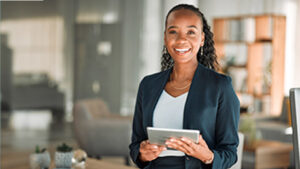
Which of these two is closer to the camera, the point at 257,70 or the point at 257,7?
the point at 257,70

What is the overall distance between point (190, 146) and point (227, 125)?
19 centimetres

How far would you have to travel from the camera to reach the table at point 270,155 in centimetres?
429

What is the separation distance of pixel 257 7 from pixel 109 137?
5035 mm

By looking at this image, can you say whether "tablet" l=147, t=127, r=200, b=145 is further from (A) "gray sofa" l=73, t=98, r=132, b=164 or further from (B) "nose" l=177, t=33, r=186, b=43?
(A) "gray sofa" l=73, t=98, r=132, b=164

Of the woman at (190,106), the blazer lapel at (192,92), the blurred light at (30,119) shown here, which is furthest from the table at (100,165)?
the blurred light at (30,119)

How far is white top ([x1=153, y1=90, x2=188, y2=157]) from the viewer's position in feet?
5.34

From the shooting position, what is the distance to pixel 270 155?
436 centimetres

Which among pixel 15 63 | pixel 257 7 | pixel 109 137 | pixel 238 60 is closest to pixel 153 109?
pixel 109 137

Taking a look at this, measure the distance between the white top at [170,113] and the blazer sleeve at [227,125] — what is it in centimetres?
14

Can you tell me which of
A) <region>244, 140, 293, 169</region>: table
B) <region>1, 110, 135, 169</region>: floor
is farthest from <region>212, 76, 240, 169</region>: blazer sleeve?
<region>1, 110, 135, 169</region>: floor

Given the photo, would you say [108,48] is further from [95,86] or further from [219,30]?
[219,30]

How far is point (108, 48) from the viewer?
697cm

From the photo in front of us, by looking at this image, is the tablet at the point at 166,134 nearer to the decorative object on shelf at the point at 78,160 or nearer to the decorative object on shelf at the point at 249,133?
the decorative object on shelf at the point at 78,160

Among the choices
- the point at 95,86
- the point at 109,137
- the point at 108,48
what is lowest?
the point at 109,137
